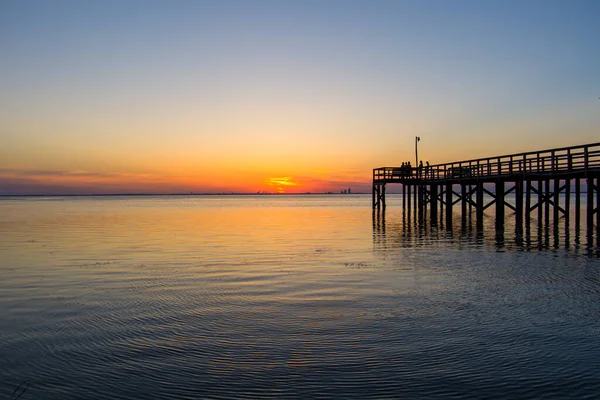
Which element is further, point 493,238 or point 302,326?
point 493,238

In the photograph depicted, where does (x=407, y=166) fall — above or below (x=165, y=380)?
above

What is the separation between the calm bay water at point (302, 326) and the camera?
618 cm

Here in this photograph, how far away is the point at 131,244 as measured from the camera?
22547 mm

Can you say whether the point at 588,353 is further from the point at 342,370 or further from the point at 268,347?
the point at 268,347

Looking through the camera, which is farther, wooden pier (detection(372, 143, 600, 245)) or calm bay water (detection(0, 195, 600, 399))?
wooden pier (detection(372, 143, 600, 245))

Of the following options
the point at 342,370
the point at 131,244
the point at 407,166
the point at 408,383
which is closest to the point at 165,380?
the point at 342,370

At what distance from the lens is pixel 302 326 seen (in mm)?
8680

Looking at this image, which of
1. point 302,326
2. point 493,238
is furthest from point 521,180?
point 302,326

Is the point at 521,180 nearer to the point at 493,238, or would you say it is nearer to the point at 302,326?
the point at 493,238

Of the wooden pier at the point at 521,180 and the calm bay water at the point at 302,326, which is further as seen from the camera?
the wooden pier at the point at 521,180

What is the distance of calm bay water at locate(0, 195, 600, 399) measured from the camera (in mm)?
6180

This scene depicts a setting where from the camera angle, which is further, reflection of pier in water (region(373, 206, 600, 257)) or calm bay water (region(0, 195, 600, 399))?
reflection of pier in water (region(373, 206, 600, 257))

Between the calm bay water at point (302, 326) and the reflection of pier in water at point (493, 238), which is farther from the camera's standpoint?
the reflection of pier in water at point (493, 238)

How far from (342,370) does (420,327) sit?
247 cm
